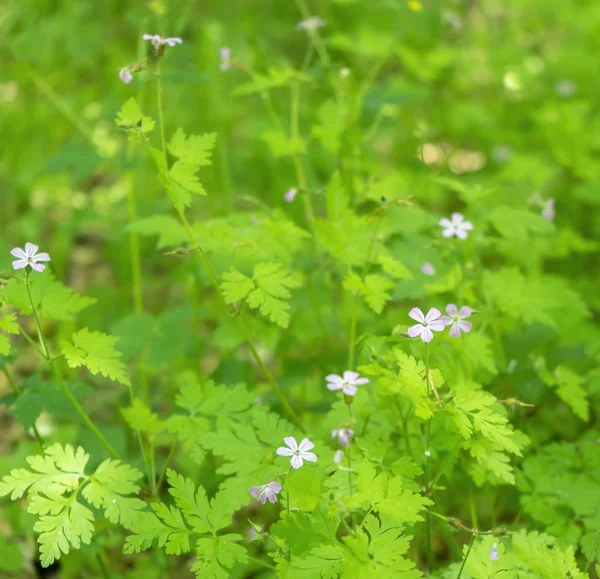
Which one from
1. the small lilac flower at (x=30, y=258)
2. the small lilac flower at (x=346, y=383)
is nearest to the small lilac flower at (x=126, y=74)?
the small lilac flower at (x=30, y=258)

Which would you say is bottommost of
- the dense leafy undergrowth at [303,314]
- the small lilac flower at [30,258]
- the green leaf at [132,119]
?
the dense leafy undergrowth at [303,314]

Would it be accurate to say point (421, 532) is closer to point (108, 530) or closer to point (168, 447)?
point (108, 530)

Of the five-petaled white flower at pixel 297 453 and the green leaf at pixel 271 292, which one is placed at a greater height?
Answer: the green leaf at pixel 271 292

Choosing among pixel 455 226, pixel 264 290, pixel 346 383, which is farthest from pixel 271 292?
pixel 455 226

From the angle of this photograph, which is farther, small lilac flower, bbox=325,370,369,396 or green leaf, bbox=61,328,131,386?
green leaf, bbox=61,328,131,386

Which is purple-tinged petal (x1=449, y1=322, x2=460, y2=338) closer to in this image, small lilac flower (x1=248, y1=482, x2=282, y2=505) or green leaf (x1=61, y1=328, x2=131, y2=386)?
small lilac flower (x1=248, y1=482, x2=282, y2=505)

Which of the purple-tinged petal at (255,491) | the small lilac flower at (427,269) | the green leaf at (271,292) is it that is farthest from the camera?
Result: the small lilac flower at (427,269)

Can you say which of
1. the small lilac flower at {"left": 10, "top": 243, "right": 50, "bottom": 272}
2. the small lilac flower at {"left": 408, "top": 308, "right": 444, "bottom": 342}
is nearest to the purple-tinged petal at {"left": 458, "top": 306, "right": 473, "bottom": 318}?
the small lilac flower at {"left": 408, "top": 308, "right": 444, "bottom": 342}

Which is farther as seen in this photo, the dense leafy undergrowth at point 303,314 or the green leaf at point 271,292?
the green leaf at point 271,292

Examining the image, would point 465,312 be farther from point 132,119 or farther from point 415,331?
point 132,119

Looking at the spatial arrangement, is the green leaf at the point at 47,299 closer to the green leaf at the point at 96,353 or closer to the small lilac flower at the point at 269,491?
the green leaf at the point at 96,353
